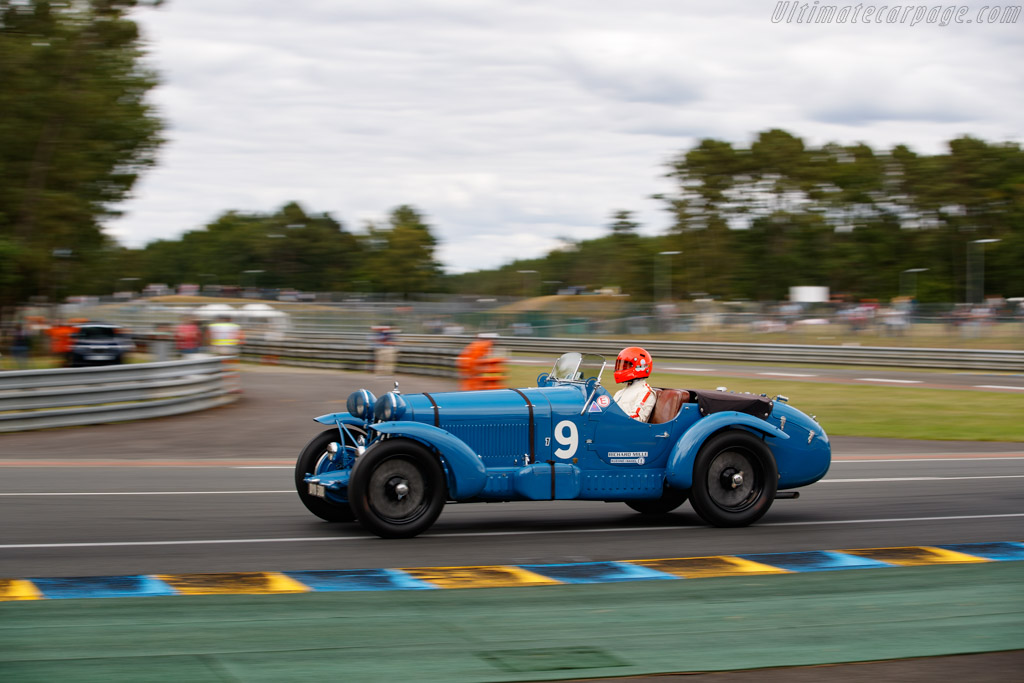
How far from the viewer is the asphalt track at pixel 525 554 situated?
16.5 ft

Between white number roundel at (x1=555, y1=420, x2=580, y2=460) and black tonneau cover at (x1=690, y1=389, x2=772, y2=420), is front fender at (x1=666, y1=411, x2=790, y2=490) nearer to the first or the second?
black tonneau cover at (x1=690, y1=389, x2=772, y2=420)

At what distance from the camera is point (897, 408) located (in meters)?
20.3

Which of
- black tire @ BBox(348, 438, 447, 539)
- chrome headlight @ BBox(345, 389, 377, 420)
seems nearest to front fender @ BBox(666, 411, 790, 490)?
black tire @ BBox(348, 438, 447, 539)

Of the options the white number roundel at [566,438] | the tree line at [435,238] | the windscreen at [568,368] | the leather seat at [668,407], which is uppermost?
the tree line at [435,238]

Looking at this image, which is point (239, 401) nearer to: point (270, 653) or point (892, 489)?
point (892, 489)

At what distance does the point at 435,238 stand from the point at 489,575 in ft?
421

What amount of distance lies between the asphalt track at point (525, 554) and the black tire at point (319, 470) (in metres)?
0.15

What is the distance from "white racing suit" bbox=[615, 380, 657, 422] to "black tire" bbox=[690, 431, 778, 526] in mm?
544

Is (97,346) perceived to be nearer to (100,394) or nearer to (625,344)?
(100,394)

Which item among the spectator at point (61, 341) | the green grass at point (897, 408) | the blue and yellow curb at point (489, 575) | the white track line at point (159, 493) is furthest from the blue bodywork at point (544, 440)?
the spectator at point (61, 341)

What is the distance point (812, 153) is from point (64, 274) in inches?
2761

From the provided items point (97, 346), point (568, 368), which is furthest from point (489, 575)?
point (97, 346)

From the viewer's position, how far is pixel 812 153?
87.3 m

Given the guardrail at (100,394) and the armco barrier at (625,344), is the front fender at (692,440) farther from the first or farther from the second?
the armco barrier at (625,344)
